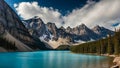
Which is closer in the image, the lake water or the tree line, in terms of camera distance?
the lake water

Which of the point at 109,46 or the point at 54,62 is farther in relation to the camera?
the point at 109,46

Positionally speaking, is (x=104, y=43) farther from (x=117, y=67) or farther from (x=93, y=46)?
(x=117, y=67)

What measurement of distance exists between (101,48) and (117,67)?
113 meters

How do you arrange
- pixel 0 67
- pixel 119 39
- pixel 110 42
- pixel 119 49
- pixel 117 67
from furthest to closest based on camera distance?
pixel 110 42 < pixel 119 39 < pixel 119 49 < pixel 0 67 < pixel 117 67

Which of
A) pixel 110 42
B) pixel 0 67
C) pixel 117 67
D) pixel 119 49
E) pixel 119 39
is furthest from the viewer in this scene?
pixel 110 42

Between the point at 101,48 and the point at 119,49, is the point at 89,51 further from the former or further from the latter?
the point at 119,49

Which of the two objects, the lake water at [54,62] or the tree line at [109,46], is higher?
the tree line at [109,46]

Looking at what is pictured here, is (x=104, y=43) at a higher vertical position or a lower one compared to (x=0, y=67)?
higher

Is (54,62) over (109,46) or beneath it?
beneath

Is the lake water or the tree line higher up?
the tree line

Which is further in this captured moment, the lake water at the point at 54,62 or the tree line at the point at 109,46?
the tree line at the point at 109,46

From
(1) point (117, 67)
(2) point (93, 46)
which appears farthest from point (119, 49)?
(1) point (117, 67)

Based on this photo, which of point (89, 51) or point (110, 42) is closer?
point (110, 42)

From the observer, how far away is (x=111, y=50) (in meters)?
143
